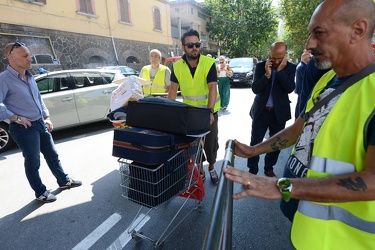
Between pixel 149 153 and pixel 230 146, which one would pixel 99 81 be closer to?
pixel 149 153

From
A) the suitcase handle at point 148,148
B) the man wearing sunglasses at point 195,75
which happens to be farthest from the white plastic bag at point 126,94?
the suitcase handle at point 148,148

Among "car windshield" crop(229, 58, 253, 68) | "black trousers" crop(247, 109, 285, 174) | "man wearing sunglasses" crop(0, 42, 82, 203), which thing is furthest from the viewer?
"car windshield" crop(229, 58, 253, 68)

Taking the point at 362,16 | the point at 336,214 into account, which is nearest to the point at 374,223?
the point at 336,214

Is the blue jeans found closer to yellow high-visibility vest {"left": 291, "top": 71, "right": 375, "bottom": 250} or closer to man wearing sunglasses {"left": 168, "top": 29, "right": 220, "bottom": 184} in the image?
man wearing sunglasses {"left": 168, "top": 29, "right": 220, "bottom": 184}

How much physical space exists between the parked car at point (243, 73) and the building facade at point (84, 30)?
8.59m

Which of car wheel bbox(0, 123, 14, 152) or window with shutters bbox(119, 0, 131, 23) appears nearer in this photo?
car wheel bbox(0, 123, 14, 152)

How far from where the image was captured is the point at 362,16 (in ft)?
3.15

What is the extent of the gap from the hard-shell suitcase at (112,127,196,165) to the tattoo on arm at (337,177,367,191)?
124cm

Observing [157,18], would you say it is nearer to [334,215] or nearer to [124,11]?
[124,11]

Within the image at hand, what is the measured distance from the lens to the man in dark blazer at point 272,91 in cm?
302

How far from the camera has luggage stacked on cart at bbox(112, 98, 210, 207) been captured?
183 centimetres

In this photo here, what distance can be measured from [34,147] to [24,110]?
491 mm

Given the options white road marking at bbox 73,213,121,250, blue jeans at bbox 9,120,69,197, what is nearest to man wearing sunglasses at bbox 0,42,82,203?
blue jeans at bbox 9,120,69,197

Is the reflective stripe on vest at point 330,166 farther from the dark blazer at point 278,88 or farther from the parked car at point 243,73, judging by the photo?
the parked car at point 243,73
